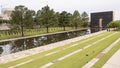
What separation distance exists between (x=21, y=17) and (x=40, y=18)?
26.5 ft

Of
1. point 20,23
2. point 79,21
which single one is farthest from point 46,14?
point 79,21

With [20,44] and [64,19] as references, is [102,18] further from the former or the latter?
[20,44]

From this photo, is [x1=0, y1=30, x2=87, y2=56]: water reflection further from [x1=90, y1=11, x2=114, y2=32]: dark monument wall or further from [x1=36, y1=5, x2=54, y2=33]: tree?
[x1=90, y1=11, x2=114, y2=32]: dark monument wall

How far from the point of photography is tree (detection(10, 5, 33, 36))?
80.3 feet

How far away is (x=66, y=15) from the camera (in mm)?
40594

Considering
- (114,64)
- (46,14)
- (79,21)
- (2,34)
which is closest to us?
(114,64)

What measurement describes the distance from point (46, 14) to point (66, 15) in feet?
31.8

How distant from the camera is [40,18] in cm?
3262

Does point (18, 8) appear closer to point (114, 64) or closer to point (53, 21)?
point (53, 21)

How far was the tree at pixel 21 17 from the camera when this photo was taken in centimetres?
2448

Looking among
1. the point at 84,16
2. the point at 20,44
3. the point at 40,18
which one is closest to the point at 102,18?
the point at 84,16

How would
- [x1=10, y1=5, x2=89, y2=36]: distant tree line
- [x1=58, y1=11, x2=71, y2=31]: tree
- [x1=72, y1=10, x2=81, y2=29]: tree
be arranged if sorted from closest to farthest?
[x1=10, y1=5, x2=89, y2=36]: distant tree line < [x1=58, y1=11, x2=71, y2=31]: tree < [x1=72, y1=10, x2=81, y2=29]: tree

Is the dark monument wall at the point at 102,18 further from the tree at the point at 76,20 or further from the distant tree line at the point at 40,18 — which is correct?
the distant tree line at the point at 40,18

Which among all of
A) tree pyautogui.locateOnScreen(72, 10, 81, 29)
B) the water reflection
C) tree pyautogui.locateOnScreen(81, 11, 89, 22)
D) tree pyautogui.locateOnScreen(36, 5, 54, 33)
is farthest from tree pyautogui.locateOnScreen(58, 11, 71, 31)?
the water reflection
